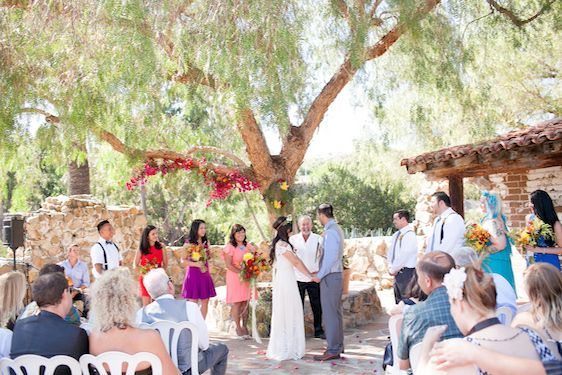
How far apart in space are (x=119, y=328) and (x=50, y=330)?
0.39 m

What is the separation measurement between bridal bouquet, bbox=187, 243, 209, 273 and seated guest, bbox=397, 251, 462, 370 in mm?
4308

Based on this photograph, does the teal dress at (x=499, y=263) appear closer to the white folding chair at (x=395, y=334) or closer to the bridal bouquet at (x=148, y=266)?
the white folding chair at (x=395, y=334)

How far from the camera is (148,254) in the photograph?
7.53 meters

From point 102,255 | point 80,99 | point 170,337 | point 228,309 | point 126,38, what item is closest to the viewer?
point 170,337

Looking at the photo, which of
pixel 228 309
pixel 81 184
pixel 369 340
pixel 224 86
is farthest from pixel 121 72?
pixel 81 184

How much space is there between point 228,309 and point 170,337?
4.21 meters

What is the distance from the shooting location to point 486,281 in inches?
91.8

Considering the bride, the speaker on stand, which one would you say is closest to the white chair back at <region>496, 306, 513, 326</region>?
the bride

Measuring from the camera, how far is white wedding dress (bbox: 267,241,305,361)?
6.31 metres

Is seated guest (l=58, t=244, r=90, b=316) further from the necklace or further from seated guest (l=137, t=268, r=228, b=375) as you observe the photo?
the necklace

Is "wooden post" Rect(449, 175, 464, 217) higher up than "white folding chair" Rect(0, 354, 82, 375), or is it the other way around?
"wooden post" Rect(449, 175, 464, 217)

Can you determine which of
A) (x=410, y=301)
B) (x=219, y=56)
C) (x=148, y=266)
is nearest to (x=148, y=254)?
(x=148, y=266)

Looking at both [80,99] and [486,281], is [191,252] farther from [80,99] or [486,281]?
[486,281]

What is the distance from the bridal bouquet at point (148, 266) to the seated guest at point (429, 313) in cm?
463
